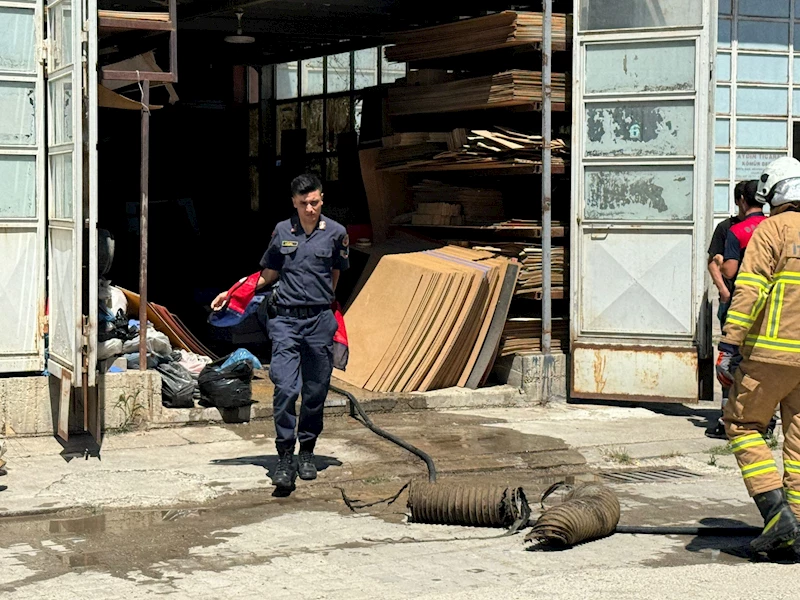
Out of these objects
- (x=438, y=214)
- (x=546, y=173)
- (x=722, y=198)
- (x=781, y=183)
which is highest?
(x=546, y=173)

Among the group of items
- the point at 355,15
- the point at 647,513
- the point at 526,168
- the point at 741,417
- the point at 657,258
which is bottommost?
the point at 647,513

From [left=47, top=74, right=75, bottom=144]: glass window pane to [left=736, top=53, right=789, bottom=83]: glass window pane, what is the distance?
8.95 metres

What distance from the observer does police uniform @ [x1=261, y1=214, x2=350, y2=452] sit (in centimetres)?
802

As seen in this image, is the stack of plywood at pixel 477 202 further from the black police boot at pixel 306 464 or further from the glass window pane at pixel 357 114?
the black police boot at pixel 306 464

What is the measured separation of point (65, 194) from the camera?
28.6 ft

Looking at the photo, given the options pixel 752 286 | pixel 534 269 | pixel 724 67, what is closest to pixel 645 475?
pixel 752 286

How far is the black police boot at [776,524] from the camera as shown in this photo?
6137 millimetres

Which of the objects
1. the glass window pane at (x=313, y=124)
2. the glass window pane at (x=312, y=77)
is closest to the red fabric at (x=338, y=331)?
the glass window pane at (x=313, y=124)

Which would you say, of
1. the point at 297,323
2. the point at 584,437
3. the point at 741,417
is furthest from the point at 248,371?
the point at 741,417

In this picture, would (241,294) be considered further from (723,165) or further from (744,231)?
(723,165)

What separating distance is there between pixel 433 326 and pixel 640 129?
2.43 metres

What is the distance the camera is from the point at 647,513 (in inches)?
292

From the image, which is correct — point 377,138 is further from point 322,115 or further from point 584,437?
point 584,437

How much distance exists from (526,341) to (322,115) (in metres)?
6.51
